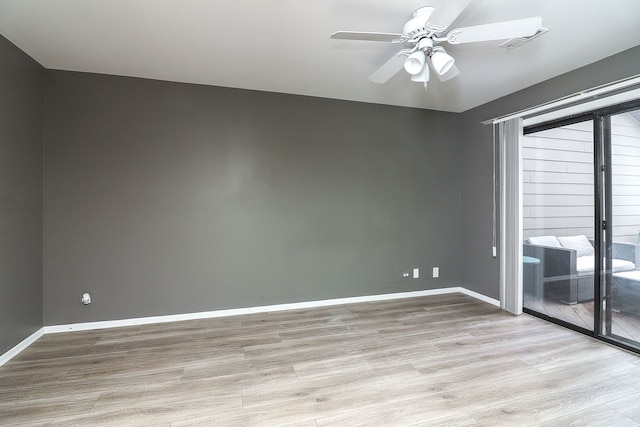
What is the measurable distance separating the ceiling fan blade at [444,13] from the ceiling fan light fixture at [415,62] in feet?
0.48

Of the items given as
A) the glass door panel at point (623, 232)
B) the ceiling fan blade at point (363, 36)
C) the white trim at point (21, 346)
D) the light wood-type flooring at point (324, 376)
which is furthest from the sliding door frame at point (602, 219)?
the white trim at point (21, 346)

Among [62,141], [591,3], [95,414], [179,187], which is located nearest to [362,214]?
[179,187]

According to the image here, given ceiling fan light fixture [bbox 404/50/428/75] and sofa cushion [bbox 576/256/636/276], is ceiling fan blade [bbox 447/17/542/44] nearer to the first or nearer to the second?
ceiling fan light fixture [bbox 404/50/428/75]

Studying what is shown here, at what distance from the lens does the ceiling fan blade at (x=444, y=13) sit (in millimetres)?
1483

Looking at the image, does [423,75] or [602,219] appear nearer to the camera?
[423,75]

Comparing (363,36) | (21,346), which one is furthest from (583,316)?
(21,346)

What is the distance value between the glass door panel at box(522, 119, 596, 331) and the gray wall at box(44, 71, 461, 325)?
37.9 inches

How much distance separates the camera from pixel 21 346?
2.52 metres

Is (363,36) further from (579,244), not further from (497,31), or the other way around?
(579,244)

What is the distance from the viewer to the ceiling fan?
1.58 meters

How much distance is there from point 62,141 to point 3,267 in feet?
4.24

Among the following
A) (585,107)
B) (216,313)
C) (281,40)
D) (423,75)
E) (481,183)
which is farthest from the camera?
(481,183)

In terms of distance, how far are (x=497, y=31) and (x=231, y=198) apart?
2.81 metres

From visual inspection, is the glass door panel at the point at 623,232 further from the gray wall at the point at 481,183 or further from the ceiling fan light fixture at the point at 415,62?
the ceiling fan light fixture at the point at 415,62
